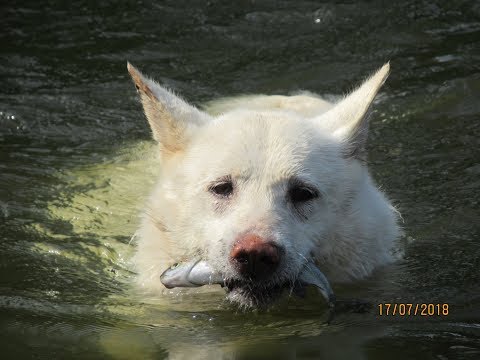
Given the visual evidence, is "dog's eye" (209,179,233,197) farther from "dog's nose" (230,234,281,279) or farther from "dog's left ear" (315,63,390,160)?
"dog's left ear" (315,63,390,160)

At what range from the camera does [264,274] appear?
452 cm

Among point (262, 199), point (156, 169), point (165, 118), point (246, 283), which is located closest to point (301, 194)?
point (262, 199)

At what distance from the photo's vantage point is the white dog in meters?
4.58

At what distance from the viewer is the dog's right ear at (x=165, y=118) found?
5281 millimetres

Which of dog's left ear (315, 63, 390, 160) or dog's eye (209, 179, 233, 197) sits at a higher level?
dog's left ear (315, 63, 390, 160)

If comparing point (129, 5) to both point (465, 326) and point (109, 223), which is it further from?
point (465, 326)

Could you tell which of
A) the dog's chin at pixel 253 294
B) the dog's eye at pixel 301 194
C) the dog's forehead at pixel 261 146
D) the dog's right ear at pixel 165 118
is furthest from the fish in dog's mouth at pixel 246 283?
the dog's right ear at pixel 165 118

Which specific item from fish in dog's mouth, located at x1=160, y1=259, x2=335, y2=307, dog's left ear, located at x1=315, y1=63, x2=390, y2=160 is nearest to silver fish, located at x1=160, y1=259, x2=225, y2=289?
fish in dog's mouth, located at x1=160, y1=259, x2=335, y2=307

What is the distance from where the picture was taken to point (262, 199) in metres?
4.76

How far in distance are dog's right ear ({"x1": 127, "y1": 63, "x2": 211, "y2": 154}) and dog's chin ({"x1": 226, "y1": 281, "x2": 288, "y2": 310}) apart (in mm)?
1124

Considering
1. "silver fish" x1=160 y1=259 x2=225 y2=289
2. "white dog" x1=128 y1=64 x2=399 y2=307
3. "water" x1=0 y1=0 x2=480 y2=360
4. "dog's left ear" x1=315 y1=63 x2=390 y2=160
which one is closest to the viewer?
"white dog" x1=128 y1=64 x2=399 y2=307

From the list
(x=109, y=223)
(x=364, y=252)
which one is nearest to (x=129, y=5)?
(x=109, y=223)

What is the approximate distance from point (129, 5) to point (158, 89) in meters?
5.92

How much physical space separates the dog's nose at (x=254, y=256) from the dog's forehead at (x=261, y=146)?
61 centimetres
